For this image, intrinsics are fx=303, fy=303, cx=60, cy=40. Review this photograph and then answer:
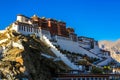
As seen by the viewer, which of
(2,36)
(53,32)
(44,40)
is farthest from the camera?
(53,32)

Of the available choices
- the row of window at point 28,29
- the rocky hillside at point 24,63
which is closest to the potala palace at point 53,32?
the row of window at point 28,29

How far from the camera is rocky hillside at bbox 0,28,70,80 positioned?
259 feet

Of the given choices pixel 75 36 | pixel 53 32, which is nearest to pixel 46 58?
pixel 53 32

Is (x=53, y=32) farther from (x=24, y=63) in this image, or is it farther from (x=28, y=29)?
(x=24, y=63)

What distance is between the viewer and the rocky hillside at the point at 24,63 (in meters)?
78.9

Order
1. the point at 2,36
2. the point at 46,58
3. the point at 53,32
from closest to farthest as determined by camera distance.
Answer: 1. the point at 46,58
2. the point at 2,36
3. the point at 53,32

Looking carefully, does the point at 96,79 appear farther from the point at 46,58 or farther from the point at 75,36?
the point at 75,36

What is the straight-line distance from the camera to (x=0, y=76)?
77062mm

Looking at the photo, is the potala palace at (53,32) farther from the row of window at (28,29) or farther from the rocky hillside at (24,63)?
the rocky hillside at (24,63)

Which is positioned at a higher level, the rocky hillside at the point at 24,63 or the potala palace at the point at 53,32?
the potala palace at the point at 53,32

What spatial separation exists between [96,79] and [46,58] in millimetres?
17320

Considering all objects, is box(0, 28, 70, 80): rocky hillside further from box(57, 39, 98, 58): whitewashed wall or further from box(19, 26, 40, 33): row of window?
box(57, 39, 98, 58): whitewashed wall

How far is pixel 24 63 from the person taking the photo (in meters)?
81.7

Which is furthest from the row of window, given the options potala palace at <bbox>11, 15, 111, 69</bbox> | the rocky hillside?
the rocky hillside
